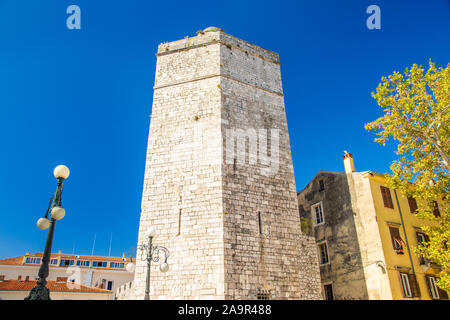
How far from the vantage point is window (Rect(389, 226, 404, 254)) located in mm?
14560

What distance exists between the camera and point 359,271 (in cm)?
1452

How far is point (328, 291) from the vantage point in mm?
15688

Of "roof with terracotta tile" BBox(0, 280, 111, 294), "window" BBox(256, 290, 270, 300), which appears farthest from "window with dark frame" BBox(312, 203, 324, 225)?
"roof with terracotta tile" BBox(0, 280, 111, 294)

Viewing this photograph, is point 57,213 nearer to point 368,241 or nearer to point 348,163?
point 368,241

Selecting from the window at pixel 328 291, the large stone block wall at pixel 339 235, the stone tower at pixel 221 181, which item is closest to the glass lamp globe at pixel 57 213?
the stone tower at pixel 221 181

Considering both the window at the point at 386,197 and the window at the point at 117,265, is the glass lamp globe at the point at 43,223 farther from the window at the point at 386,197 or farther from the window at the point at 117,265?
the window at the point at 117,265

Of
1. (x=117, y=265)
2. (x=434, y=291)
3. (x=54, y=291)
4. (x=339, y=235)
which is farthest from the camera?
(x=117, y=265)

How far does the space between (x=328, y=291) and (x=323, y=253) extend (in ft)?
5.87

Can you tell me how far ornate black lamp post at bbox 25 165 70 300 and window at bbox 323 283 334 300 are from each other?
13.3 m

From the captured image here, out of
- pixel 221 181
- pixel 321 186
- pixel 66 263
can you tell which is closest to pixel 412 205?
pixel 321 186

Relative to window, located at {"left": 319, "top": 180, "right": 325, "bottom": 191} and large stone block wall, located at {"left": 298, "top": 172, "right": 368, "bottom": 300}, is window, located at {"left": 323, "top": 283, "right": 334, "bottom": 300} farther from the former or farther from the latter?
window, located at {"left": 319, "top": 180, "right": 325, "bottom": 191}

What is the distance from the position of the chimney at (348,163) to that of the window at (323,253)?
3936 mm

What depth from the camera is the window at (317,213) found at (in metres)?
17.3
